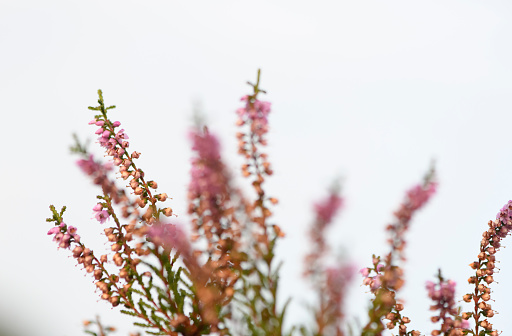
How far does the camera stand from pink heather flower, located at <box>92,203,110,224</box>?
3027mm

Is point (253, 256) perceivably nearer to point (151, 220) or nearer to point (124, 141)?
point (151, 220)

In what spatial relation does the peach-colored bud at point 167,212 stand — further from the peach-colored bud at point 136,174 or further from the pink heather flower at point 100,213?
the pink heather flower at point 100,213

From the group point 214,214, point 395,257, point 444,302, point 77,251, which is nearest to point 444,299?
point 444,302

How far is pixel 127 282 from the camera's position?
2.79m

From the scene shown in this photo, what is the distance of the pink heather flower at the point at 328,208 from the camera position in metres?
2.13

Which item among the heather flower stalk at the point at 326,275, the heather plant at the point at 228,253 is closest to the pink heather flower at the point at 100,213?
the heather plant at the point at 228,253

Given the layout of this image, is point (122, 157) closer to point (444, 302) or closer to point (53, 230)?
point (53, 230)

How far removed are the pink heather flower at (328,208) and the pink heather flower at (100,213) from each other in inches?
57.4

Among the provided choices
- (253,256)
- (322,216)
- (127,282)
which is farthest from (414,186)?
(127,282)

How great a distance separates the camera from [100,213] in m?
3.04

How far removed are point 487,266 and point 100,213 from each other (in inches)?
89.1

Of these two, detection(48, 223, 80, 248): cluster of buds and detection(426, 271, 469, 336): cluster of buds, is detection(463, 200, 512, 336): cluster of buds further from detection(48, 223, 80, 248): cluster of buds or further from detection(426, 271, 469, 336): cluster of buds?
detection(48, 223, 80, 248): cluster of buds

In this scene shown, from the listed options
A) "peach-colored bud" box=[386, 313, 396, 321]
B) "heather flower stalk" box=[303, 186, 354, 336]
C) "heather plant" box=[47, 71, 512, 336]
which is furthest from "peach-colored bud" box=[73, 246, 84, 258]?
"peach-colored bud" box=[386, 313, 396, 321]

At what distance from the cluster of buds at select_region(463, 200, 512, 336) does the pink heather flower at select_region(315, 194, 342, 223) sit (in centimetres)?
128
